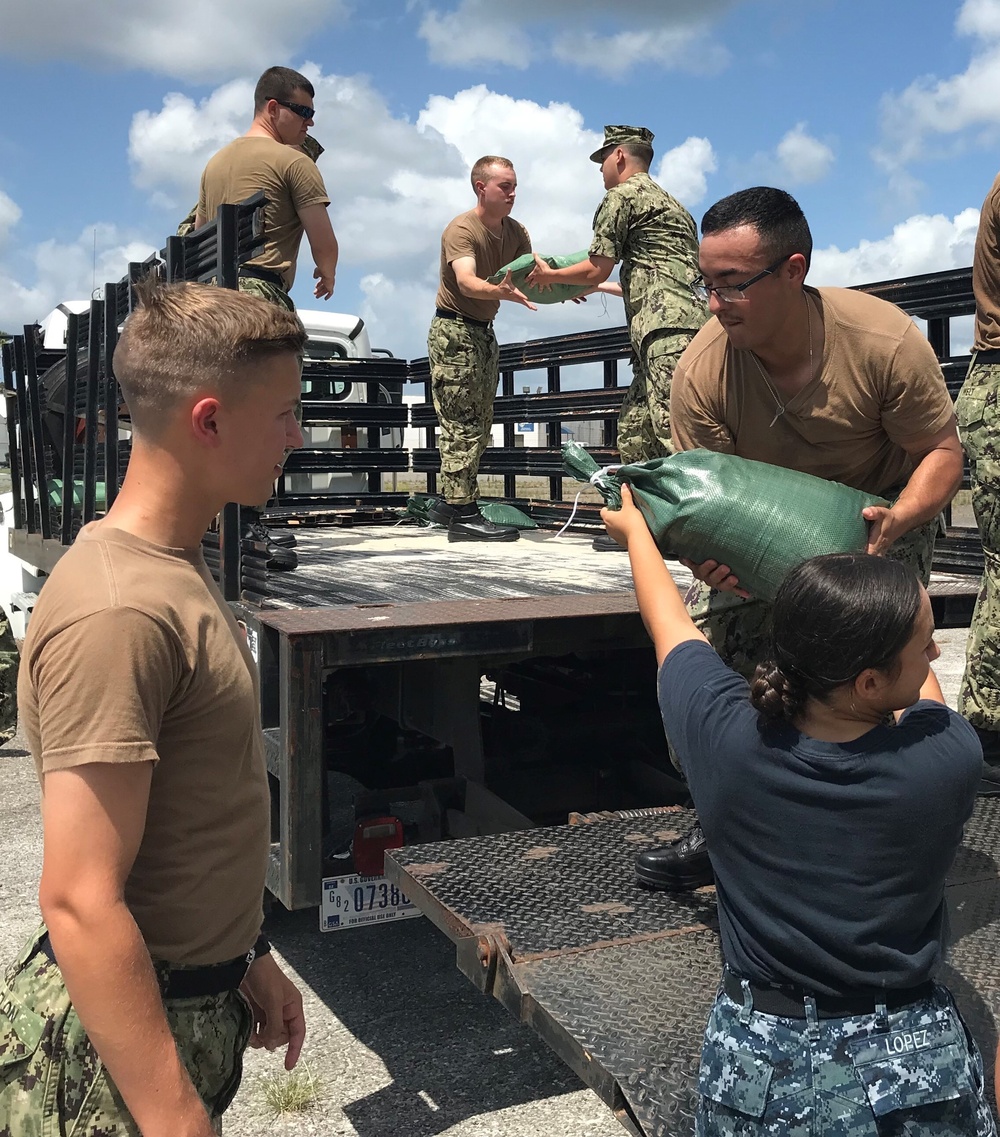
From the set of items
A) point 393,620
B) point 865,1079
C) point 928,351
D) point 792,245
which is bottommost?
point 865,1079

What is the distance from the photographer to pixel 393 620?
3121 millimetres

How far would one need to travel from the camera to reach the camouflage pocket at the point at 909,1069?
150cm

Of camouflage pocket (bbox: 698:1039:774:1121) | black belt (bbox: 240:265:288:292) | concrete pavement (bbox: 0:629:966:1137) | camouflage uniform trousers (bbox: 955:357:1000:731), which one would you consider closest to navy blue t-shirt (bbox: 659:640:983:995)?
camouflage pocket (bbox: 698:1039:774:1121)

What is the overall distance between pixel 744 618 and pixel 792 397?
529 millimetres

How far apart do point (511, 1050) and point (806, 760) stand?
1.94 metres

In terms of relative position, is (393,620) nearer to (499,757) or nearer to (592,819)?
(592,819)

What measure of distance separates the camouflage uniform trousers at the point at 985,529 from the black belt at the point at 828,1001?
198cm

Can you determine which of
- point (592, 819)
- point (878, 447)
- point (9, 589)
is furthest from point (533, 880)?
point (9, 589)

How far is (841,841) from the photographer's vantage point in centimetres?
153

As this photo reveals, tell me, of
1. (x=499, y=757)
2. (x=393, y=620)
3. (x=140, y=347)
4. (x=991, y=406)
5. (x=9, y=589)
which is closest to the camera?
(x=140, y=347)

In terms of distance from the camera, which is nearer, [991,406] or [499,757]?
[991,406]

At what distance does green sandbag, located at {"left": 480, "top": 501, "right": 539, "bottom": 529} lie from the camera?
20.6ft

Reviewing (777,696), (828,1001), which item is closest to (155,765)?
(777,696)

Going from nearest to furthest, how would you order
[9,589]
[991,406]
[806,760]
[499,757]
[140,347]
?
1. [140,347]
2. [806,760]
3. [991,406]
4. [499,757]
5. [9,589]
